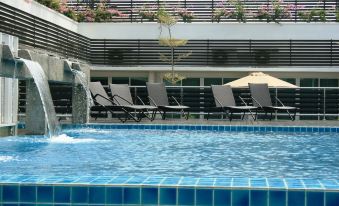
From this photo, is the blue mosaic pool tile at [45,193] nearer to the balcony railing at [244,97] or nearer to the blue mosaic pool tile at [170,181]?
the blue mosaic pool tile at [170,181]

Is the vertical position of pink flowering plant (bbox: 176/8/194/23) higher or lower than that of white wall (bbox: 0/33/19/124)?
higher

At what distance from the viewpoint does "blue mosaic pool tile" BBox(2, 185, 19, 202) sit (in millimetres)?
3719

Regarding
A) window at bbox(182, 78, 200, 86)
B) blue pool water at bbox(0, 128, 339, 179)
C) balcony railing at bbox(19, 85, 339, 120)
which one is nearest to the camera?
blue pool water at bbox(0, 128, 339, 179)

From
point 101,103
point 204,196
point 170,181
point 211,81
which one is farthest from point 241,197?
point 211,81

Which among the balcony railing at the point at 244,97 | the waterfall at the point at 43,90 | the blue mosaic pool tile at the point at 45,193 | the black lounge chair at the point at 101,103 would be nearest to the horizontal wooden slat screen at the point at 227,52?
Result: the balcony railing at the point at 244,97

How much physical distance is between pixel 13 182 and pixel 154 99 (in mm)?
10999

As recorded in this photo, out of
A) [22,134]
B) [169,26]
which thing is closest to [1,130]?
[22,134]

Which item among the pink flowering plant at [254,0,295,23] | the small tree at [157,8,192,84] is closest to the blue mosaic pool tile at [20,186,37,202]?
the small tree at [157,8,192,84]

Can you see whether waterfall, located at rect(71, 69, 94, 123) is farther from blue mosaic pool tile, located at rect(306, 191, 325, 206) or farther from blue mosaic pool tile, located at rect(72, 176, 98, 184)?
blue mosaic pool tile, located at rect(306, 191, 325, 206)

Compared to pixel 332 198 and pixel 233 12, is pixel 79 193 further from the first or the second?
pixel 233 12

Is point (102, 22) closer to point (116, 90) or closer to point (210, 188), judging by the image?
point (116, 90)

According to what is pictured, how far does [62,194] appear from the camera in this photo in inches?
145

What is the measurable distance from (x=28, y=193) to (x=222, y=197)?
110 cm

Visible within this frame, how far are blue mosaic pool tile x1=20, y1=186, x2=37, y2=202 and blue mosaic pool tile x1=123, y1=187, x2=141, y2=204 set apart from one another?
1.70 ft
